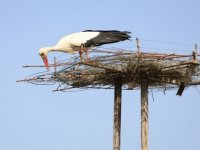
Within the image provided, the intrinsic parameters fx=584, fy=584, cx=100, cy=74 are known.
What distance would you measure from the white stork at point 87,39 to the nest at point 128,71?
1.10m

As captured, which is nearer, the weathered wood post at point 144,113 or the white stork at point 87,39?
the weathered wood post at point 144,113

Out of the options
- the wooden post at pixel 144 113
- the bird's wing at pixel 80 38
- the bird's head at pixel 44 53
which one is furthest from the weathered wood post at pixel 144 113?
the bird's head at pixel 44 53

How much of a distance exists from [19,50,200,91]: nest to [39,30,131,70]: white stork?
110cm

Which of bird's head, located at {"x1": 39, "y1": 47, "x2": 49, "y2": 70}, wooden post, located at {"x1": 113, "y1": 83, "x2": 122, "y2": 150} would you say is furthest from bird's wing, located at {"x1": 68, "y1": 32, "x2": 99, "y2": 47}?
wooden post, located at {"x1": 113, "y1": 83, "x2": 122, "y2": 150}

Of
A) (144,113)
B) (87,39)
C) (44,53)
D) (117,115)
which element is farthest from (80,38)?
(144,113)

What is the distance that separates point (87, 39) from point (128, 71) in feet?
7.29

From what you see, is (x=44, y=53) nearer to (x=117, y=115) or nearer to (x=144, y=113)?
(x=117, y=115)

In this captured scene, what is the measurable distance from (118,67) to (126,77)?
78 centimetres

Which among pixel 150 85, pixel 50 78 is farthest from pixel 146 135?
pixel 50 78

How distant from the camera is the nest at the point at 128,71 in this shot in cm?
1263

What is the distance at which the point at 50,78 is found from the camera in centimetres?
1377

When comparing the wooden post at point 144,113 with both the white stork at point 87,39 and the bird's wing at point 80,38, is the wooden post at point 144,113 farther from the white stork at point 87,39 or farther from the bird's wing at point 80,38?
the bird's wing at point 80,38

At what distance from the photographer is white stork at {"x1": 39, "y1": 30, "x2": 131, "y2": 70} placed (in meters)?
14.7

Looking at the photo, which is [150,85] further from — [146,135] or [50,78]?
[50,78]
